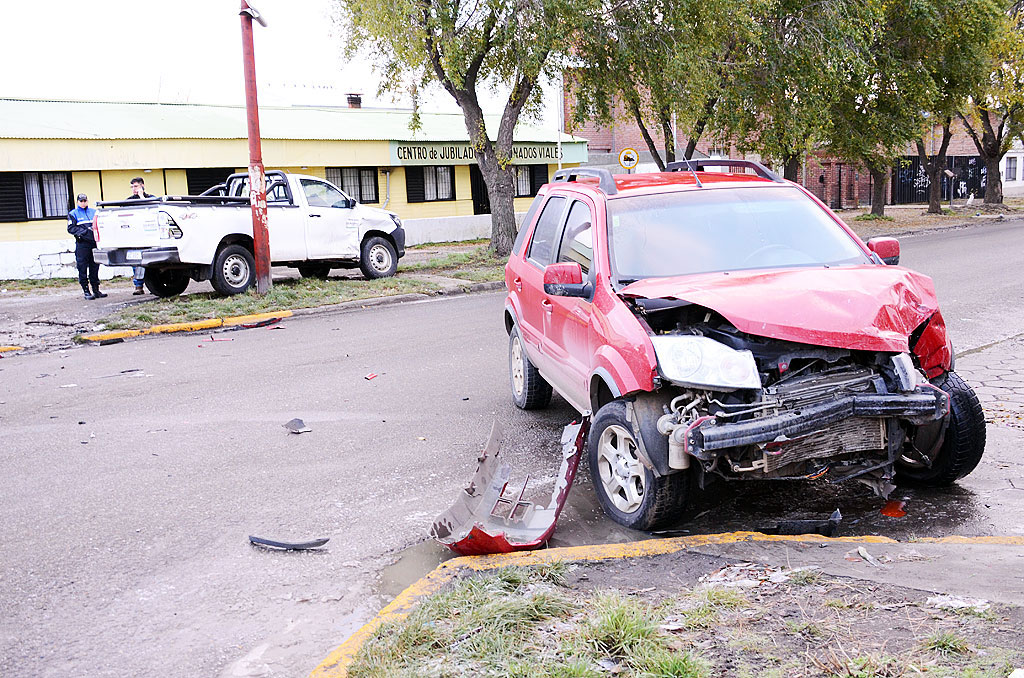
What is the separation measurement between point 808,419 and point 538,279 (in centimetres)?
272

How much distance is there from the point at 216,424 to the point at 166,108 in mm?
21690

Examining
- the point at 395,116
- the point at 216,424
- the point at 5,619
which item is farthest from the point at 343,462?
the point at 395,116

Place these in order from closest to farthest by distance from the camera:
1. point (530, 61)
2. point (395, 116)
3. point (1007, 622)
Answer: point (1007, 622), point (530, 61), point (395, 116)

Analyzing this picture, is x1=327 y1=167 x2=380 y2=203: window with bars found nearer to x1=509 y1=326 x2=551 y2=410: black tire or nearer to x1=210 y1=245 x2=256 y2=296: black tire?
x1=210 y1=245 x2=256 y2=296: black tire

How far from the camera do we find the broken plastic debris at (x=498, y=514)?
450 cm

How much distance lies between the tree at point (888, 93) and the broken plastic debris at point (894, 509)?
21426 mm

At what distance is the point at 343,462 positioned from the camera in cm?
639

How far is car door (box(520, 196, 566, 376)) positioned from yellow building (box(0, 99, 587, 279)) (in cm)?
1865

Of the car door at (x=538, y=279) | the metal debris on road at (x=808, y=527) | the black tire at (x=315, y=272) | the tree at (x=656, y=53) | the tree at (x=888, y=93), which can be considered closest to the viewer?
the metal debris on road at (x=808, y=527)

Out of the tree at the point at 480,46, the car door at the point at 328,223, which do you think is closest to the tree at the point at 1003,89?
the tree at the point at 480,46

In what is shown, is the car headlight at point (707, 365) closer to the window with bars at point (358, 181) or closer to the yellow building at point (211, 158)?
the yellow building at point (211, 158)

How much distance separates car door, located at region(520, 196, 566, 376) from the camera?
21.5ft

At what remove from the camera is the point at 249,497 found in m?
5.71

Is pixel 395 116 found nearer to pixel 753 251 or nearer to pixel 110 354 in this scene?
pixel 110 354
